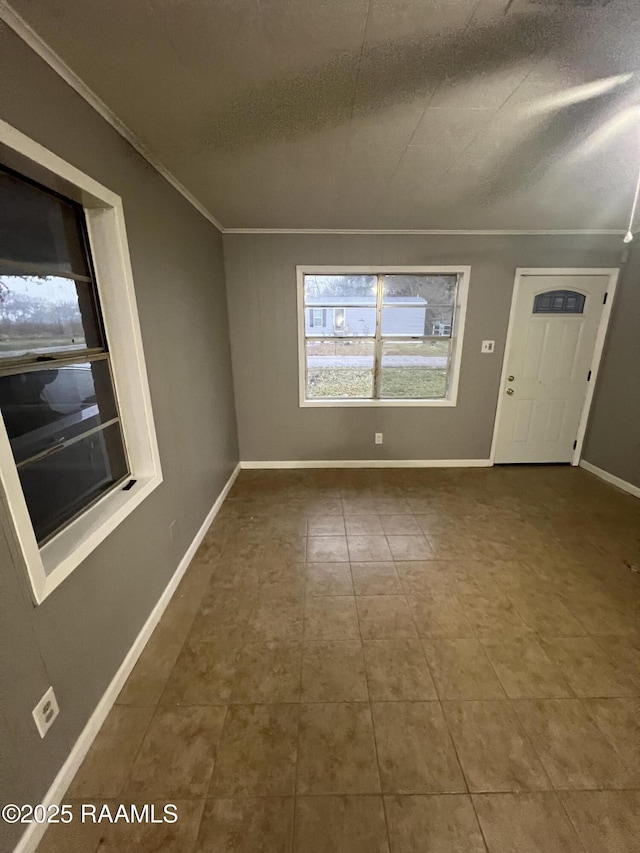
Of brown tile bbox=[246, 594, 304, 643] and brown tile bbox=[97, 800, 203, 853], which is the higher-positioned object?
brown tile bbox=[246, 594, 304, 643]

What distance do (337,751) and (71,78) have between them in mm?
2668

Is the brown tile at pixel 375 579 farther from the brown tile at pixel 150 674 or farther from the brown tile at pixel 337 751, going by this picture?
the brown tile at pixel 150 674

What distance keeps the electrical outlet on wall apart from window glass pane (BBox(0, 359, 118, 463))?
2.59 ft

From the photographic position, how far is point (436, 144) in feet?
5.55

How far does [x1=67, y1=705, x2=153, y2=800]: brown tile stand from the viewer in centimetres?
117

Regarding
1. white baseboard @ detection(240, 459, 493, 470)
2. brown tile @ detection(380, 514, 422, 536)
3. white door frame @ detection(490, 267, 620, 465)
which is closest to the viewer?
brown tile @ detection(380, 514, 422, 536)

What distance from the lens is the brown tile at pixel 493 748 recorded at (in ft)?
3.89

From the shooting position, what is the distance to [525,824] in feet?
3.55

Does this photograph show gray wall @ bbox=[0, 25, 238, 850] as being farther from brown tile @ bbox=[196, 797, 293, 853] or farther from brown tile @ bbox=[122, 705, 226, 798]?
brown tile @ bbox=[196, 797, 293, 853]

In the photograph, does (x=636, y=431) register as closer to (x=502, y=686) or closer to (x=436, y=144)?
(x=502, y=686)

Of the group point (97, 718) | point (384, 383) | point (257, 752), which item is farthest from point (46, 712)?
point (384, 383)

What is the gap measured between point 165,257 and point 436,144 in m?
1.60


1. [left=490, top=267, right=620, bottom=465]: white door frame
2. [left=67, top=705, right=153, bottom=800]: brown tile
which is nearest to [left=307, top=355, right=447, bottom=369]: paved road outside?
[left=490, top=267, right=620, bottom=465]: white door frame

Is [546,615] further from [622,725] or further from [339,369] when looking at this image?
[339,369]
